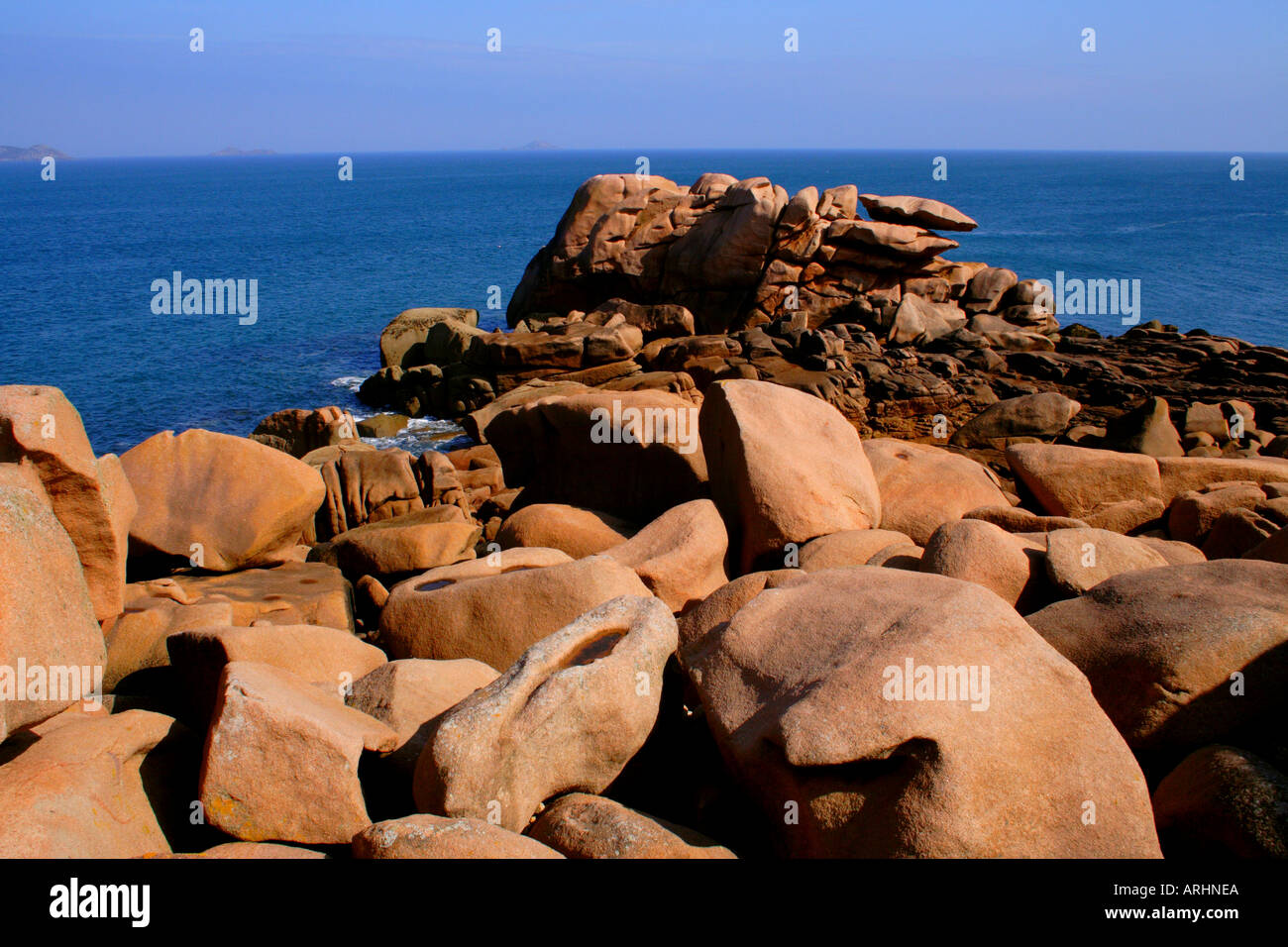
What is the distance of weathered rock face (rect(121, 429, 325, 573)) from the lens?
746 cm

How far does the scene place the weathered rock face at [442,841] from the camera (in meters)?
3.52

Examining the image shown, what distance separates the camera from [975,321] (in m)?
23.8

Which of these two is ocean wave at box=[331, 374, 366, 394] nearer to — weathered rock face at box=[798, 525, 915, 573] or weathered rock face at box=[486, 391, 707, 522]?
weathered rock face at box=[486, 391, 707, 522]

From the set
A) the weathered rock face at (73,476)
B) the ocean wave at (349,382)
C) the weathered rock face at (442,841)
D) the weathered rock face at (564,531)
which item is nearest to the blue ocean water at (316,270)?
the ocean wave at (349,382)

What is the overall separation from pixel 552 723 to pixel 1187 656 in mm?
3138

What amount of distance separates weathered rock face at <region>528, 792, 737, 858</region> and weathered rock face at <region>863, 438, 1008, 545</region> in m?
4.93

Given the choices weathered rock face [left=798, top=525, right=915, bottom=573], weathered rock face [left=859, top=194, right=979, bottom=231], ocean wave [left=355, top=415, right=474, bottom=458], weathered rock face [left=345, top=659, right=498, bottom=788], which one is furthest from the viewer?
weathered rock face [left=859, top=194, right=979, bottom=231]

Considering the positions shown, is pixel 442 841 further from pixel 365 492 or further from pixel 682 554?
pixel 365 492

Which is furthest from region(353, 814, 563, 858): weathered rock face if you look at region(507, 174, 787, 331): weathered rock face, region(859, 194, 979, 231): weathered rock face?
region(859, 194, 979, 231): weathered rock face

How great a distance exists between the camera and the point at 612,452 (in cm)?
965

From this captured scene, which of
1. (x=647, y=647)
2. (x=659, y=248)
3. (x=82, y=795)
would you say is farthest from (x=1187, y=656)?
(x=659, y=248)

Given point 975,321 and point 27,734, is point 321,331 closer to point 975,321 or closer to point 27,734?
point 975,321

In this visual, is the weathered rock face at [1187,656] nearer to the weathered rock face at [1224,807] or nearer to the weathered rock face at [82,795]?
the weathered rock face at [1224,807]

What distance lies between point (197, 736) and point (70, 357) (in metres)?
31.5
